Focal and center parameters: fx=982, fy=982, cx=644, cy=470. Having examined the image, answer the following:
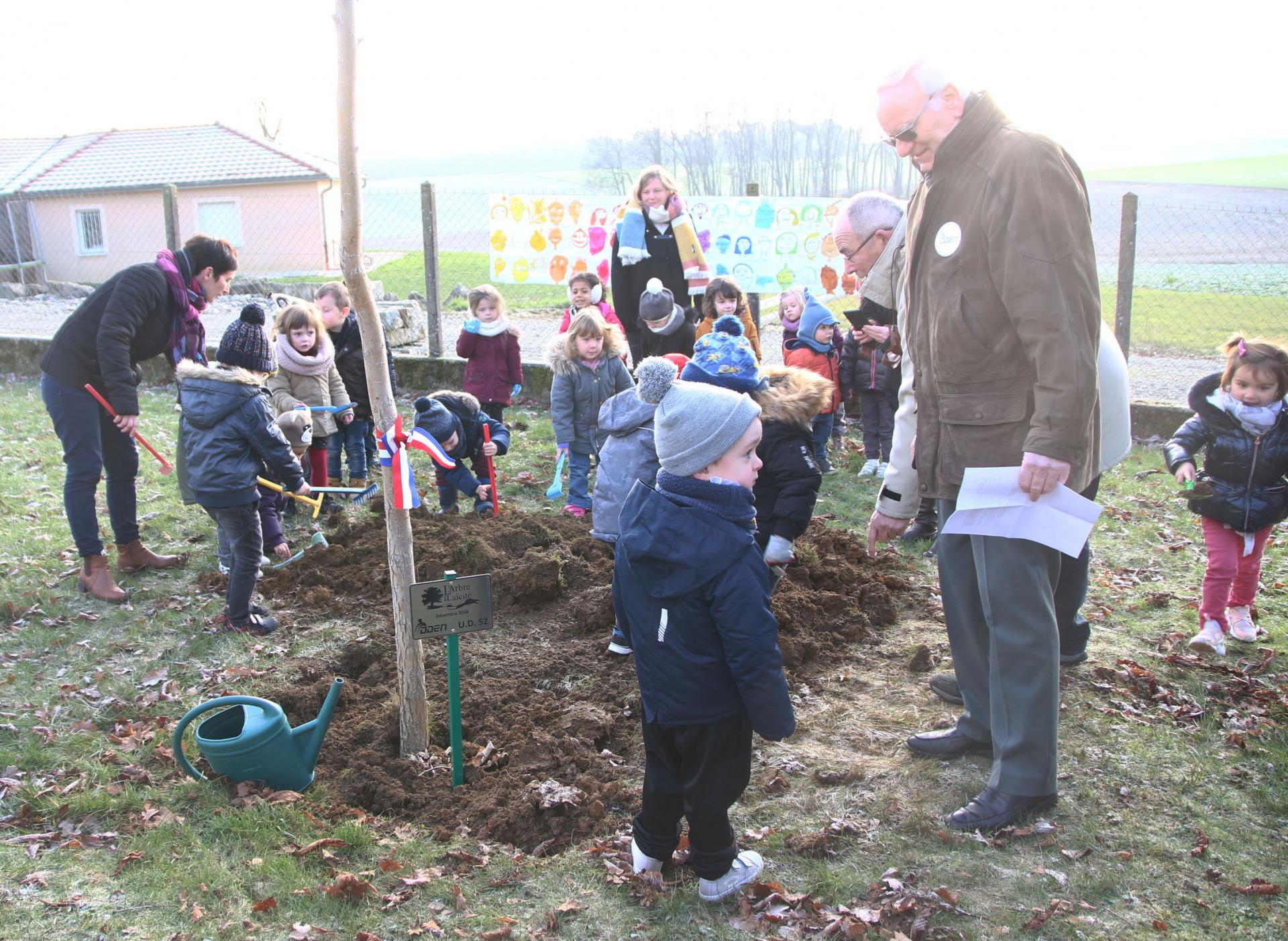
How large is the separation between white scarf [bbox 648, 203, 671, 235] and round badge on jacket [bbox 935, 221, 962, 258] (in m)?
5.34

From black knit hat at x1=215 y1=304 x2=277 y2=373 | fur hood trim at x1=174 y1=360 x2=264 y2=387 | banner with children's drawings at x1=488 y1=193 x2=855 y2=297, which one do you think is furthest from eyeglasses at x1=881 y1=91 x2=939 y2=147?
banner with children's drawings at x1=488 y1=193 x2=855 y2=297

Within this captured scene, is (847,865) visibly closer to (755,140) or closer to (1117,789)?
(1117,789)

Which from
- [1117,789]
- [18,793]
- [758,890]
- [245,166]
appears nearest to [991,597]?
[1117,789]

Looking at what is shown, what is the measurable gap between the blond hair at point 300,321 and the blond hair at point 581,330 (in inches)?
71.4

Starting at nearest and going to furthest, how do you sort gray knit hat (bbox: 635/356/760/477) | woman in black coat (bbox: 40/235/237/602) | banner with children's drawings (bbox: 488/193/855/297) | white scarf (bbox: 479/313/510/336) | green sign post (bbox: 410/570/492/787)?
1. gray knit hat (bbox: 635/356/760/477)
2. green sign post (bbox: 410/570/492/787)
3. woman in black coat (bbox: 40/235/237/602)
4. white scarf (bbox: 479/313/510/336)
5. banner with children's drawings (bbox: 488/193/855/297)

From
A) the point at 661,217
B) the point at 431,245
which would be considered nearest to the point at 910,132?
the point at 661,217

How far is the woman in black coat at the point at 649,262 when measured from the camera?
8266mm

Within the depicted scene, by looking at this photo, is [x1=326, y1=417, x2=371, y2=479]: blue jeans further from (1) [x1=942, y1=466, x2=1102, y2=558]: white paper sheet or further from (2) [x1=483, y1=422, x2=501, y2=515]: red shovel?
(1) [x1=942, y1=466, x2=1102, y2=558]: white paper sheet

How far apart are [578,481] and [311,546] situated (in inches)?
73.5

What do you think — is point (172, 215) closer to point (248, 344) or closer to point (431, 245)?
point (431, 245)

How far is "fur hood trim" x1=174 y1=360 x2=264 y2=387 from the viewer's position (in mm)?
5070

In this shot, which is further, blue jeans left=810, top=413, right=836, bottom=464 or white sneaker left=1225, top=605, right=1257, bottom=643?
blue jeans left=810, top=413, right=836, bottom=464

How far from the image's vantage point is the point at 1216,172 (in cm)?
5656

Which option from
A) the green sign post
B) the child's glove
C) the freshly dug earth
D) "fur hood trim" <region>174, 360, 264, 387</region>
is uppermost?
"fur hood trim" <region>174, 360, 264, 387</region>
